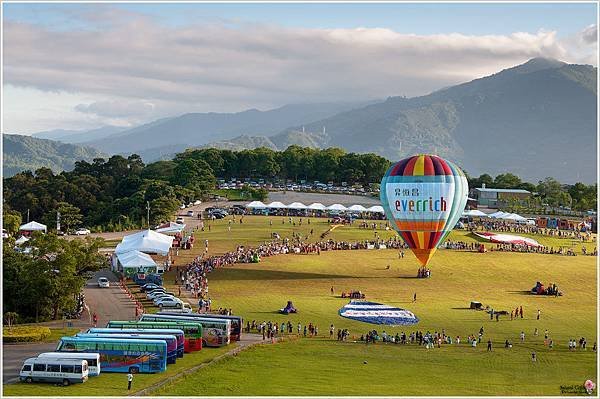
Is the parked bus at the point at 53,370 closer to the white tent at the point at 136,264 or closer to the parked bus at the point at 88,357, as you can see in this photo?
the parked bus at the point at 88,357

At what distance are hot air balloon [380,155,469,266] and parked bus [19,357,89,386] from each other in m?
27.5

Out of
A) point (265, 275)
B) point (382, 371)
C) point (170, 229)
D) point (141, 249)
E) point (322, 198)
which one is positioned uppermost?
point (322, 198)

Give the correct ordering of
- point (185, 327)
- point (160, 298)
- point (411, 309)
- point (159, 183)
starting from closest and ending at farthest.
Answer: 1. point (185, 327)
2. point (160, 298)
3. point (411, 309)
4. point (159, 183)

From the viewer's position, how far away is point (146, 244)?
174 ft

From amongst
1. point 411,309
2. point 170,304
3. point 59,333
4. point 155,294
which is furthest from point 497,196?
point 59,333

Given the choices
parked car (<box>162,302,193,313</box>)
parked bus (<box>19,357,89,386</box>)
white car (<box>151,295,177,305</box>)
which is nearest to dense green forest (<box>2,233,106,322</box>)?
white car (<box>151,295,177,305</box>)

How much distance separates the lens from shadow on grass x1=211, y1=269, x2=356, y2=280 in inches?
1972

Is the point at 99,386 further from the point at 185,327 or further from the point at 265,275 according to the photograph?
the point at 265,275

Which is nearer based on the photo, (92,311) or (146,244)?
(92,311)

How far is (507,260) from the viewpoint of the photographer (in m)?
60.2

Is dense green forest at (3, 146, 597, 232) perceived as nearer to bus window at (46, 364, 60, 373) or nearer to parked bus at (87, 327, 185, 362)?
parked bus at (87, 327, 185, 362)

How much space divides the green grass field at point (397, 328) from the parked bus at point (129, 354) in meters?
0.55

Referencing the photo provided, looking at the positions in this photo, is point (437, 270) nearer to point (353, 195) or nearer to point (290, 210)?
point (290, 210)

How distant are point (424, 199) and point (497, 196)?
63818mm
